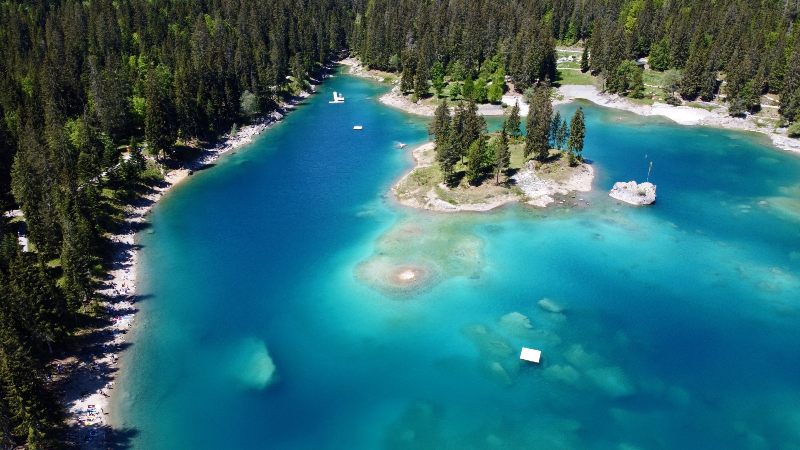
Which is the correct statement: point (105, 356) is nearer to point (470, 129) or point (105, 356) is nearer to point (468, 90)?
point (470, 129)

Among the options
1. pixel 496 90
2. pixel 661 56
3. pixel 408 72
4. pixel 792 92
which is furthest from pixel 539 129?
pixel 661 56

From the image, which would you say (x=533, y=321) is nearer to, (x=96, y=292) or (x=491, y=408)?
(x=491, y=408)

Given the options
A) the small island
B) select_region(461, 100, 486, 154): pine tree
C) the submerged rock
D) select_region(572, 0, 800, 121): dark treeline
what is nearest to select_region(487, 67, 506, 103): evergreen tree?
select_region(572, 0, 800, 121): dark treeline

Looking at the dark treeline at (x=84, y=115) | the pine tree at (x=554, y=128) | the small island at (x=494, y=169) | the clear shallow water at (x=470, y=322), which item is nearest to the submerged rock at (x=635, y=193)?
the clear shallow water at (x=470, y=322)

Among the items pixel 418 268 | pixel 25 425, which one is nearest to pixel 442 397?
pixel 418 268

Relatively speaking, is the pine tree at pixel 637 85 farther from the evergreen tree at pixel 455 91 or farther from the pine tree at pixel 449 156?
the pine tree at pixel 449 156

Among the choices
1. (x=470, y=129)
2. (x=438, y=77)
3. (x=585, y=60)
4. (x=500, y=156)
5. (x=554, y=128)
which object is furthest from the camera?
(x=585, y=60)

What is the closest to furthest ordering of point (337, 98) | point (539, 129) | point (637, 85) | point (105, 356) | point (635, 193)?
point (105, 356), point (635, 193), point (539, 129), point (637, 85), point (337, 98)
